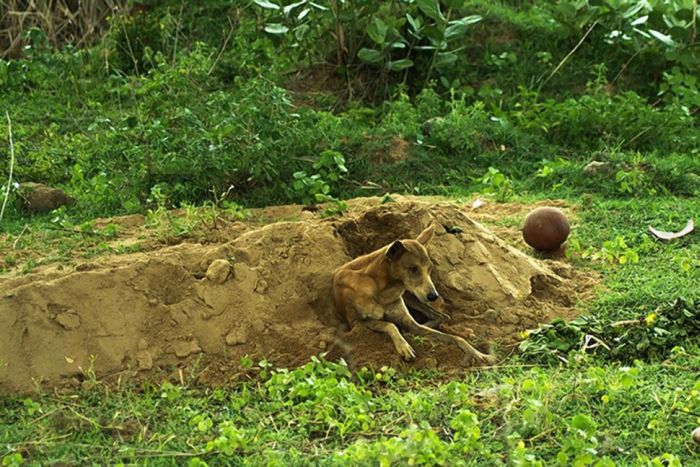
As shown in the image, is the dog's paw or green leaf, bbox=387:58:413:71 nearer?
the dog's paw

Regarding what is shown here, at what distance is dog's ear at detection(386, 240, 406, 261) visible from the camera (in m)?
6.09

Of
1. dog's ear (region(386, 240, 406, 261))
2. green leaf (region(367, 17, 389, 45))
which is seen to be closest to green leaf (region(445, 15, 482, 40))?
green leaf (region(367, 17, 389, 45))

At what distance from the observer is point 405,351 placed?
605cm

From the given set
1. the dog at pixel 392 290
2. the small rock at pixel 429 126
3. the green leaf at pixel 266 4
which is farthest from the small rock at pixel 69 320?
the green leaf at pixel 266 4

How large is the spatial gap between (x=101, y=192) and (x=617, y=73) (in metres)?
5.21

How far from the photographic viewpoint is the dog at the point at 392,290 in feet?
20.0

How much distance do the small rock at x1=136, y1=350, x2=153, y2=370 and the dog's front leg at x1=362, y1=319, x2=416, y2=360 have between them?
3.56 feet

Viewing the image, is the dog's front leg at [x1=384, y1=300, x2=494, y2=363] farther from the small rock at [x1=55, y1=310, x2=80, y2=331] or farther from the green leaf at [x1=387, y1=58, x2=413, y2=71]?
the green leaf at [x1=387, y1=58, x2=413, y2=71]

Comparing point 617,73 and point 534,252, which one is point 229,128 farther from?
point 617,73

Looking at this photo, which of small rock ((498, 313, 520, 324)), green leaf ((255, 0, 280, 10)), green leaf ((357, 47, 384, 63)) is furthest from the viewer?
green leaf ((357, 47, 384, 63))

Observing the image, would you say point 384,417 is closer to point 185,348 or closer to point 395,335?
point 395,335

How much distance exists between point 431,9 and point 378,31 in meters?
0.50

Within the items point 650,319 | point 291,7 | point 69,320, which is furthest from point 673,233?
point 291,7

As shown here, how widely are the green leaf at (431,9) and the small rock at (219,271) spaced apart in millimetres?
4948
